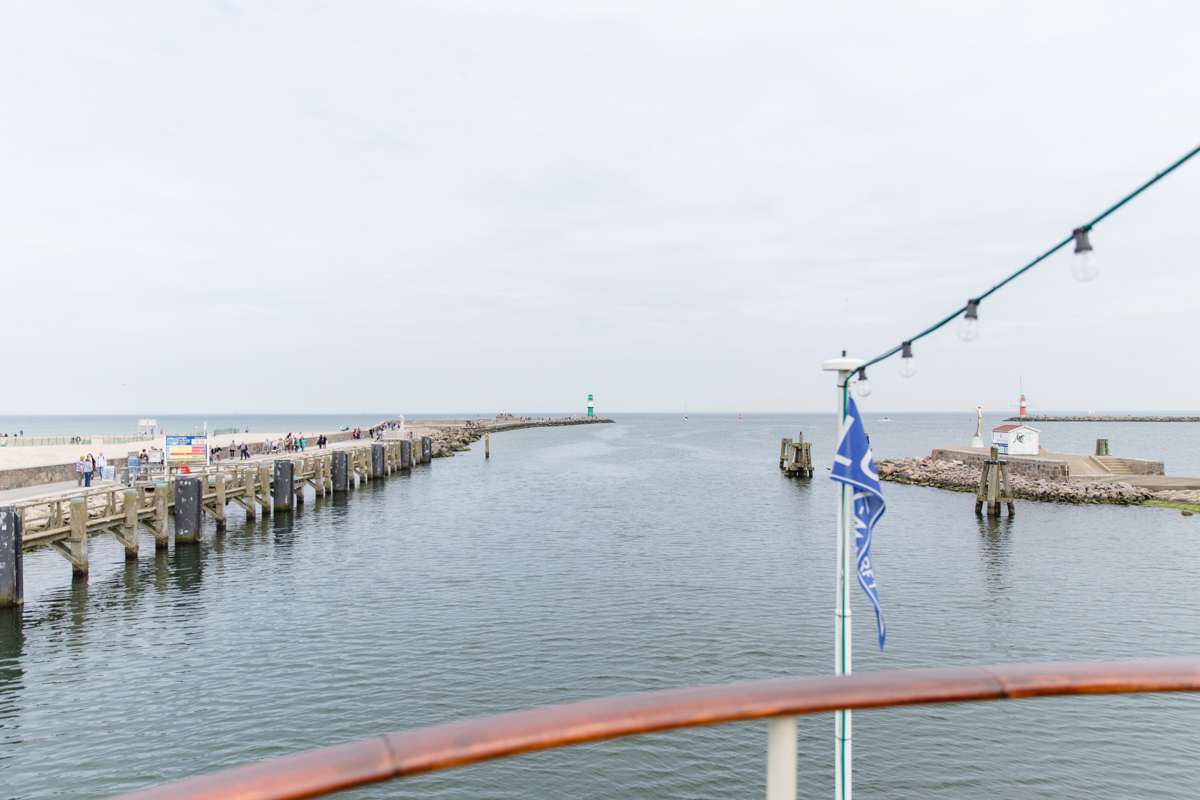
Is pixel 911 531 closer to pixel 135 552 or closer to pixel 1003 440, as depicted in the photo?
pixel 1003 440

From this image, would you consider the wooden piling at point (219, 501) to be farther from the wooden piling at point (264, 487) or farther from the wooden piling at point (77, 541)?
the wooden piling at point (77, 541)

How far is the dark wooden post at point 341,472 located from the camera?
151 feet

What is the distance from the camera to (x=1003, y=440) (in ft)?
182

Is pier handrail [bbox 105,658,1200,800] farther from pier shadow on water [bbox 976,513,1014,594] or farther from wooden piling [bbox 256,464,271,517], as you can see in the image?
wooden piling [bbox 256,464,271,517]

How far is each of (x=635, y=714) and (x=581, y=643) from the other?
16.2m

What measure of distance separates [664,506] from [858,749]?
29564 millimetres


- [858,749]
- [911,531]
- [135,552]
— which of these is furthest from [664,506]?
[858,749]

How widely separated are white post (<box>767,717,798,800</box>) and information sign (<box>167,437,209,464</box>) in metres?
36.7

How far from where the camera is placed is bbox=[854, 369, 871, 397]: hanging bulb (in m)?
6.79

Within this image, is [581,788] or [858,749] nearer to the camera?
[581,788]

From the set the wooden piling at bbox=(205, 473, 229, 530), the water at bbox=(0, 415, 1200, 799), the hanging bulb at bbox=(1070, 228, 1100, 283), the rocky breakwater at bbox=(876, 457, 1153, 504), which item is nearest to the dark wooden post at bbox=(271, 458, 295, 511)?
the water at bbox=(0, 415, 1200, 799)

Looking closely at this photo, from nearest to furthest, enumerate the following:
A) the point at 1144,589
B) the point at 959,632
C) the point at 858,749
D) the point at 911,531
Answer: the point at 858,749, the point at 959,632, the point at 1144,589, the point at 911,531

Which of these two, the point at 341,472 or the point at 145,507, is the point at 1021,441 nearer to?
the point at 341,472

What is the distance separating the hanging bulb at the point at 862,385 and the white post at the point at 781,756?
498 cm
